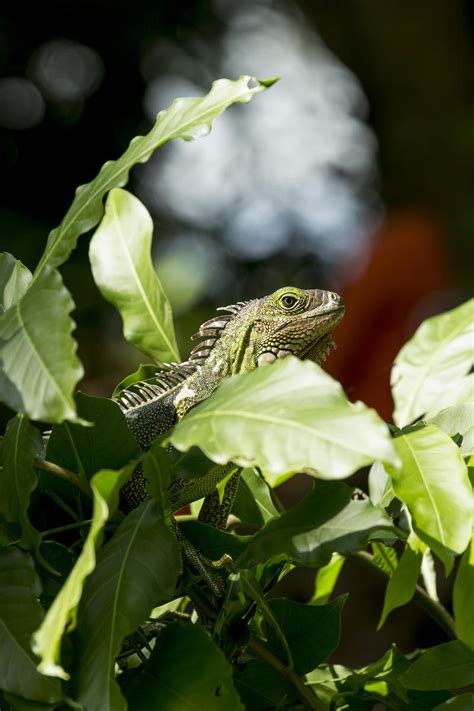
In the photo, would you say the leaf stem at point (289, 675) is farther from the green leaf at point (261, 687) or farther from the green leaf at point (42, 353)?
the green leaf at point (42, 353)

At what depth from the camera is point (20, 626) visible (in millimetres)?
515

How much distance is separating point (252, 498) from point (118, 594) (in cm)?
30

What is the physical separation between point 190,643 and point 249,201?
239 cm

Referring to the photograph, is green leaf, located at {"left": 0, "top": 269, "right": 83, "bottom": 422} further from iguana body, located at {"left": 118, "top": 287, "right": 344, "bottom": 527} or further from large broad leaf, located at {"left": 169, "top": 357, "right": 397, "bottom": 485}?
iguana body, located at {"left": 118, "top": 287, "right": 344, "bottom": 527}

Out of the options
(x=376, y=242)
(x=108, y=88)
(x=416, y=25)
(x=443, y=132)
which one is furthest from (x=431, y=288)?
(x=108, y=88)

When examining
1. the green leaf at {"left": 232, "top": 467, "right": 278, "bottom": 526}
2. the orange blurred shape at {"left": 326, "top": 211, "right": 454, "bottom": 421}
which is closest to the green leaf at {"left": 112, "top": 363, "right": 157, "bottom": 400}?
the green leaf at {"left": 232, "top": 467, "right": 278, "bottom": 526}

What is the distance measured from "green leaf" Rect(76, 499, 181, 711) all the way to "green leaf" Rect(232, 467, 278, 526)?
0.80 ft

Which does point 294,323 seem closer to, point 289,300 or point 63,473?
point 289,300

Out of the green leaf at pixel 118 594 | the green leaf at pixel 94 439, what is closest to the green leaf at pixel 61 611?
the green leaf at pixel 118 594

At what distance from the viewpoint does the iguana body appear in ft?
2.96

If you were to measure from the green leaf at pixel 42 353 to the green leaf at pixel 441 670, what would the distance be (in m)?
0.34

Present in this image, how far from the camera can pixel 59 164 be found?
2.81 m

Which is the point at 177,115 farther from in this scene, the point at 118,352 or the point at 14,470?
the point at 118,352

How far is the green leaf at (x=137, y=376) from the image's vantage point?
834mm
